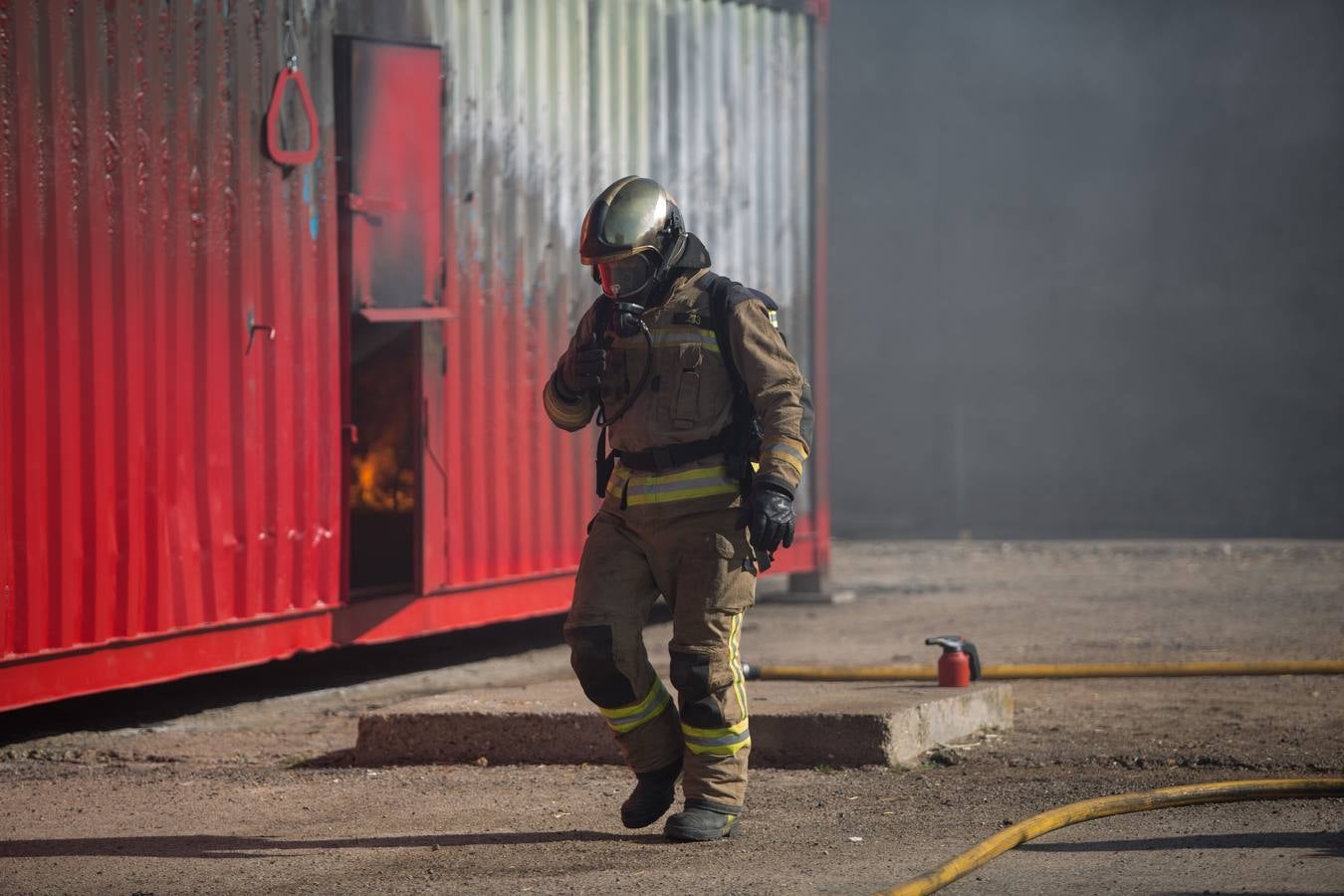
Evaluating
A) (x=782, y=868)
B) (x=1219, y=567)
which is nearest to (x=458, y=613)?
(x=782, y=868)

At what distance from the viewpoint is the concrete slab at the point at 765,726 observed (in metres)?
5.80

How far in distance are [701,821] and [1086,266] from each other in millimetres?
14104

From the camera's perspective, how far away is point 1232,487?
17.5 m

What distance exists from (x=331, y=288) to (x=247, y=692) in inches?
75.7

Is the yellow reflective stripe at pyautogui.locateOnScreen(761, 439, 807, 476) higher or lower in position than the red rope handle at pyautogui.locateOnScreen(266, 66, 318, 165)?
lower

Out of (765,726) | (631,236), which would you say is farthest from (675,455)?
(765,726)

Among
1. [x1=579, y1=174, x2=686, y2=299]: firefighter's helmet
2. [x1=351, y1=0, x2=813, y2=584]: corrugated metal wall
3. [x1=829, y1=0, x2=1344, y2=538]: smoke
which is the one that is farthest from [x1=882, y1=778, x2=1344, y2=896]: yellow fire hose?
[x1=829, y1=0, x2=1344, y2=538]: smoke

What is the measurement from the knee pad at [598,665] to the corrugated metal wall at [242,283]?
2.63 metres

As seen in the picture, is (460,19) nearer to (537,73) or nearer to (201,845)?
(537,73)

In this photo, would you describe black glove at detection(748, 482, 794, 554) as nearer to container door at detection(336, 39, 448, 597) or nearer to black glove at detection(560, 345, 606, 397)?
black glove at detection(560, 345, 606, 397)

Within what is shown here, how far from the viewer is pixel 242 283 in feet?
24.1

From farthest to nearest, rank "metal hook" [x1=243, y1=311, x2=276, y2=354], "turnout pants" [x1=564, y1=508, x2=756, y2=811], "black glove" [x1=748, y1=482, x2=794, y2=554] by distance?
"metal hook" [x1=243, y1=311, x2=276, y2=354] < "turnout pants" [x1=564, y1=508, x2=756, y2=811] < "black glove" [x1=748, y1=482, x2=794, y2=554]

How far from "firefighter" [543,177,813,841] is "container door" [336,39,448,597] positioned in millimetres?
3338

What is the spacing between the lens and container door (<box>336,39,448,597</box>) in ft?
26.1
